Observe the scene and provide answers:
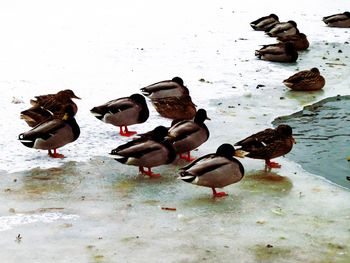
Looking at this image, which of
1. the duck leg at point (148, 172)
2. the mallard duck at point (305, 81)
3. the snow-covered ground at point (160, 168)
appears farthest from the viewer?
the mallard duck at point (305, 81)

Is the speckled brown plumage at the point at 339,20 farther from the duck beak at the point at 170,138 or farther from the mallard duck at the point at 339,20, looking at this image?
the duck beak at the point at 170,138

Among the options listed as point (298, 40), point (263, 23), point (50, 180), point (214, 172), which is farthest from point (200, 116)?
point (263, 23)

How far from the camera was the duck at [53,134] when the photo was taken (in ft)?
25.3

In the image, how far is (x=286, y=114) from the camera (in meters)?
9.97

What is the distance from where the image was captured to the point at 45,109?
882 cm

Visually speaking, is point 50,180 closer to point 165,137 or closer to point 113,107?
point 165,137

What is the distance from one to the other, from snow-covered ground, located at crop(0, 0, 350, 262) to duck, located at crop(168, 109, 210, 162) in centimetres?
29

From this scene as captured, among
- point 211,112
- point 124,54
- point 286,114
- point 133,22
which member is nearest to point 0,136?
point 211,112

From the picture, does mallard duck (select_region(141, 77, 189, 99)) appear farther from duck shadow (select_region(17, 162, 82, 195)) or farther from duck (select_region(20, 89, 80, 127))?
duck shadow (select_region(17, 162, 82, 195))

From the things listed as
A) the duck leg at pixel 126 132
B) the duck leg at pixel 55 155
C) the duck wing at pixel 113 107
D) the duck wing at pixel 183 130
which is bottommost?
the duck leg at pixel 126 132

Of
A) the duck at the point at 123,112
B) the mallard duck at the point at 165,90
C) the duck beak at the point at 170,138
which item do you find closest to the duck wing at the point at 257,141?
the duck beak at the point at 170,138

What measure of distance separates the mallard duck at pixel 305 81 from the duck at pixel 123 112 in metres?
3.47

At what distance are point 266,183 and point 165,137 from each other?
1333 mm

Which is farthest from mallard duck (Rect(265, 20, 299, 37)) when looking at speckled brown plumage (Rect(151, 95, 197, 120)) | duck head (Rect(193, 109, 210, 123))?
duck head (Rect(193, 109, 210, 123))
